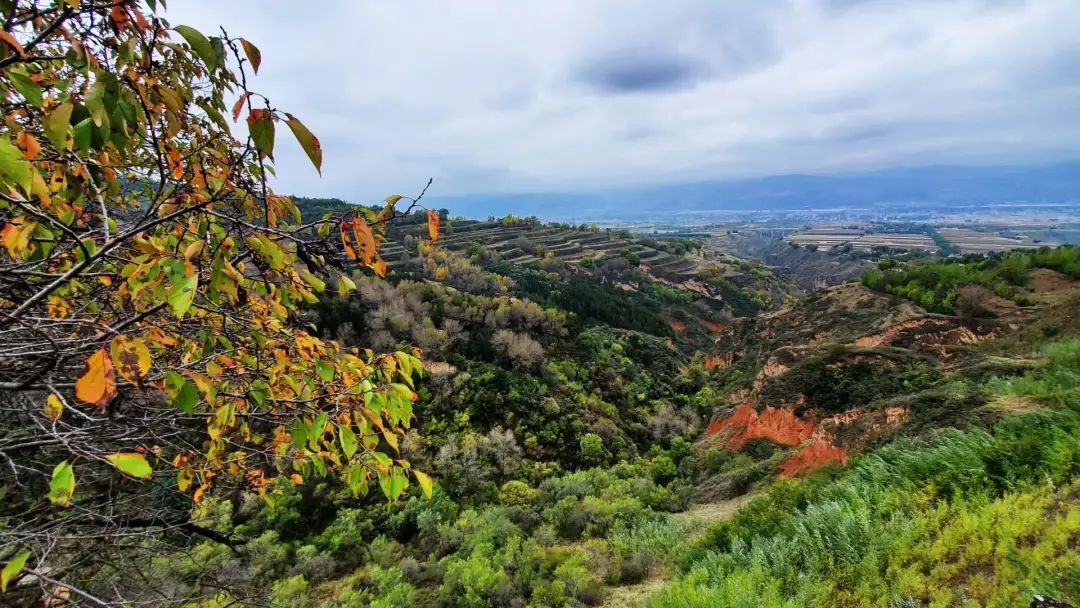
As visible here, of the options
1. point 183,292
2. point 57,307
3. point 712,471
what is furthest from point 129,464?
point 712,471

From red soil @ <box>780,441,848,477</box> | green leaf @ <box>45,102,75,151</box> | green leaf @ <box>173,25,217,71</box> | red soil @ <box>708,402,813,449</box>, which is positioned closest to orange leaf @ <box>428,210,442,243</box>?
green leaf @ <box>173,25,217,71</box>

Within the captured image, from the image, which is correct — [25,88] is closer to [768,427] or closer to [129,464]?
[129,464]

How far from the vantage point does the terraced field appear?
6550 centimetres

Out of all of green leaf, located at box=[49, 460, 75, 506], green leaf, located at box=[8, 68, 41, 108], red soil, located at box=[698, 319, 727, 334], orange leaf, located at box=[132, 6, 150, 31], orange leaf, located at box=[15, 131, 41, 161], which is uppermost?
orange leaf, located at box=[132, 6, 150, 31]

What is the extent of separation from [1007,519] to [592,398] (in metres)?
16.5

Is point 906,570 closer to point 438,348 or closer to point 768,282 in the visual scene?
point 438,348

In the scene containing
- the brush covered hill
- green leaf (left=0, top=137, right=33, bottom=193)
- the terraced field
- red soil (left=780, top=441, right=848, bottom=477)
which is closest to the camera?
green leaf (left=0, top=137, right=33, bottom=193)

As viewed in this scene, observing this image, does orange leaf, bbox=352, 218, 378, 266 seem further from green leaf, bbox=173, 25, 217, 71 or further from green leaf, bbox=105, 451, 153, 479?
green leaf, bbox=105, 451, 153, 479

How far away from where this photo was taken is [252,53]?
1609 mm

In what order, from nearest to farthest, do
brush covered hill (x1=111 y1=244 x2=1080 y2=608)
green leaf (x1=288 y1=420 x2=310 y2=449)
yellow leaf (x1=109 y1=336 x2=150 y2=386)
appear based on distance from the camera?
yellow leaf (x1=109 y1=336 x2=150 y2=386) < green leaf (x1=288 y1=420 x2=310 y2=449) < brush covered hill (x1=111 y1=244 x2=1080 y2=608)

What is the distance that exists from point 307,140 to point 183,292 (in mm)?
604

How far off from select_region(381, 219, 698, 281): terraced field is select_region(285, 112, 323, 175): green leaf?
55.4 metres

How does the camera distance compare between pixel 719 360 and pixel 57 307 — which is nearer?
pixel 57 307

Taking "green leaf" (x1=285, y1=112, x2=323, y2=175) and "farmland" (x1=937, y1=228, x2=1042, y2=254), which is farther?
"farmland" (x1=937, y1=228, x2=1042, y2=254)
